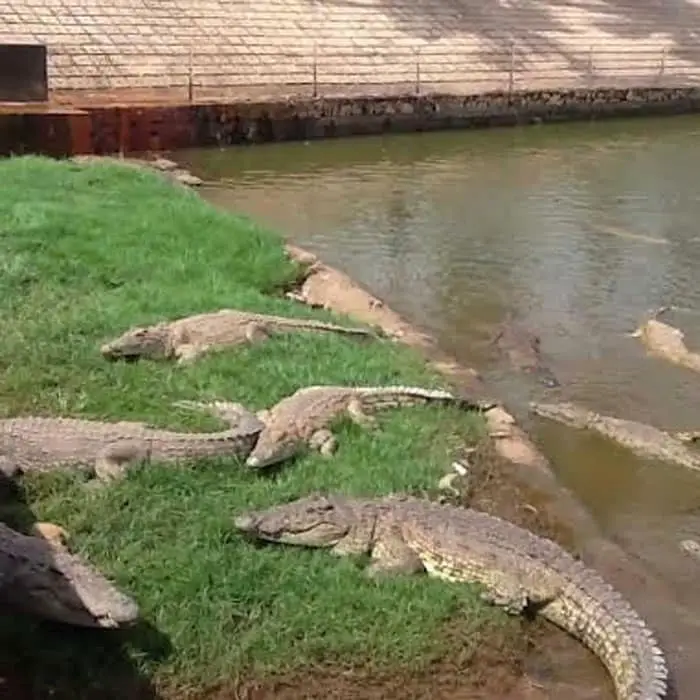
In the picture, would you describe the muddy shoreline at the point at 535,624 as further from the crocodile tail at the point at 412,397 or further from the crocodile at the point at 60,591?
the crocodile at the point at 60,591

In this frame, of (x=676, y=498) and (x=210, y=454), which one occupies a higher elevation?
(x=210, y=454)

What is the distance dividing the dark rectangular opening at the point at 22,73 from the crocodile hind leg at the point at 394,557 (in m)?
14.8

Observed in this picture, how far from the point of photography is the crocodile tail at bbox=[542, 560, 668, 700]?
4.57 meters

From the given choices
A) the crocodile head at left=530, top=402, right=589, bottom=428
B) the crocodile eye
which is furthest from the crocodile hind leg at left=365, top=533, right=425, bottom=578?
the crocodile head at left=530, top=402, right=589, bottom=428

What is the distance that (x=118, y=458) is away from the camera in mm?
5738

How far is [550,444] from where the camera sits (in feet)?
25.0

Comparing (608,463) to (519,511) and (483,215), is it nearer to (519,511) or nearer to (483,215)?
(519,511)

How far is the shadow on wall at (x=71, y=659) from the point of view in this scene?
14.2 ft

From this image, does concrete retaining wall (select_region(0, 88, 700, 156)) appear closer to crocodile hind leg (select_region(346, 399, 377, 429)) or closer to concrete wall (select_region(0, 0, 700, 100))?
concrete wall (select_region(0, 0, 700, 100))

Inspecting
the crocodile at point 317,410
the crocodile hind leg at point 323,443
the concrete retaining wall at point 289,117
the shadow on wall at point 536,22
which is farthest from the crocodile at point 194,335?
the shadow on wall at point 536,22

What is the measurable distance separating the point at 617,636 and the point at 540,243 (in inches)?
375

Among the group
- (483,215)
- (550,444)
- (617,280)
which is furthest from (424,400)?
(483,215)

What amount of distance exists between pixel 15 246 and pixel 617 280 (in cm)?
582

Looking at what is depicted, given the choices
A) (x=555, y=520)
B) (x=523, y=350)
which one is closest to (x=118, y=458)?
(x=555, y=520)
